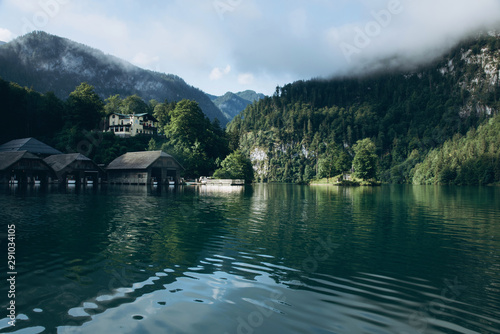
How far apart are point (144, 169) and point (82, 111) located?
4125 cm

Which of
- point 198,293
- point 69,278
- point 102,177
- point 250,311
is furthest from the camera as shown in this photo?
point 102,177

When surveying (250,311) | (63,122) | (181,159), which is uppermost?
(63,122)

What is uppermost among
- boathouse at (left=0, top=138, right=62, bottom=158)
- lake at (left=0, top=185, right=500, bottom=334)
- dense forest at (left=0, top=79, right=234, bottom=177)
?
dense forest at (left=0, top=79, right=234, bottom=177)

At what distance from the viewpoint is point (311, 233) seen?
63.8 ft

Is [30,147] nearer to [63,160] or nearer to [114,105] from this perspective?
[63,160]

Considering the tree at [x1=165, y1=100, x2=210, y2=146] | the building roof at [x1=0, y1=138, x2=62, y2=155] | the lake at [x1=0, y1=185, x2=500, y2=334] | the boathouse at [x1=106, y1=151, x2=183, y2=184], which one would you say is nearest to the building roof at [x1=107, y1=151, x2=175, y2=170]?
the boathouse at [x1=106, y1=151, x2=183, y2=184]

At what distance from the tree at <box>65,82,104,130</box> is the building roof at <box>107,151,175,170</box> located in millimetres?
25720

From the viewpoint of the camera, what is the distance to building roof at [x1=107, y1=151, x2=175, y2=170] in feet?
272

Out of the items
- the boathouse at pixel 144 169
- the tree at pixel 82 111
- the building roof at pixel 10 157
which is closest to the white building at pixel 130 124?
the tree at pixel 82 111

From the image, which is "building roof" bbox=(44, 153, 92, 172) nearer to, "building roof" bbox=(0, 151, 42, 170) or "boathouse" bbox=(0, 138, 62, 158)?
"boathouse" bbox=(0, 138, 62, 158)

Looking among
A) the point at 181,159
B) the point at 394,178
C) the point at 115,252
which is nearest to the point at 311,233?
the point at 115,252

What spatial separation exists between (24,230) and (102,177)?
78281 mm

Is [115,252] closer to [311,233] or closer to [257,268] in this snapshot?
[257,268]

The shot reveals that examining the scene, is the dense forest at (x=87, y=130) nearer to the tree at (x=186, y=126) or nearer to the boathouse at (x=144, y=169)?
the tree at (x=186, y=126)
